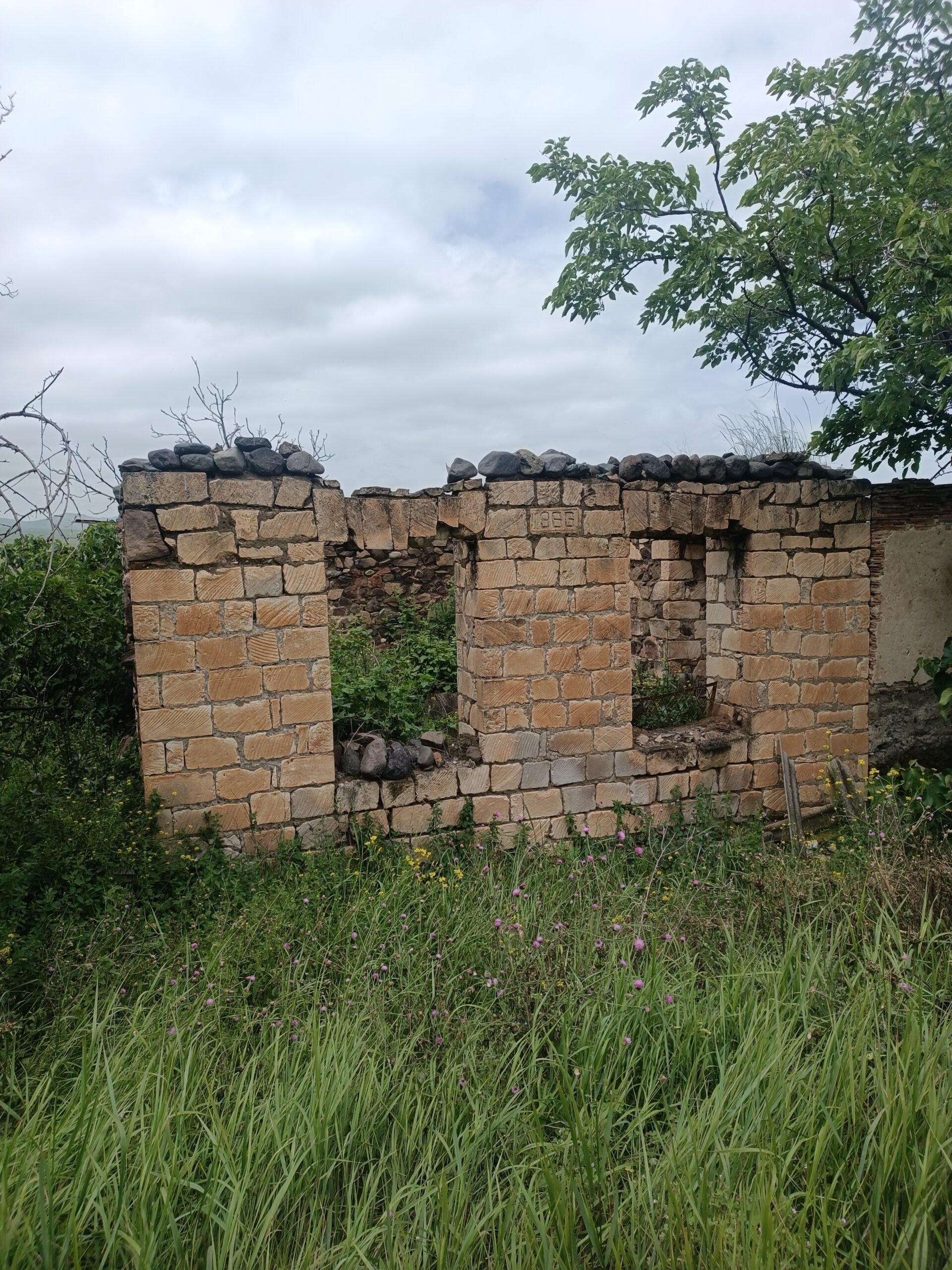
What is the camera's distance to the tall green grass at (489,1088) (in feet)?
7.52

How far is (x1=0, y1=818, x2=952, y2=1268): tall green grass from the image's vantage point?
229 centimetres

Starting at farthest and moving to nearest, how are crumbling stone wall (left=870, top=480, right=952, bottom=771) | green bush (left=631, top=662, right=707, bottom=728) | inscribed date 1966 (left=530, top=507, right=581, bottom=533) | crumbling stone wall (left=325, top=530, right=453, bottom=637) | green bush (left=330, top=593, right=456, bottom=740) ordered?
crumbling stone wall (left=325, top=530, right=453, bottom=637) < green bush (left=631, top=662, right=707, bottom=728) < crumbling stone wall (left=870, top=480, right=952, bottom=771) < green bush (left=330, top=593, right=456, bottom=740) < inscribed date 1966 (left=530, top=507, right=581, bottom=533)

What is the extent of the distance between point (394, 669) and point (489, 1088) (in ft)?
17.5

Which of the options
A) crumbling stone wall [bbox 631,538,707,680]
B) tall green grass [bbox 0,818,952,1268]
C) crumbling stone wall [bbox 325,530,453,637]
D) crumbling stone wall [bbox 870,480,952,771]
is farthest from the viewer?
crumbling stone wall [bbox 325,530,453,637]

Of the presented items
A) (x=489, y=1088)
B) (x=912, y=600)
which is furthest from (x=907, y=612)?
(x=489, y=1088)

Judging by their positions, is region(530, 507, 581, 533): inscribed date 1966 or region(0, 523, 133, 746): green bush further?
region(0, 523, 133, 746): green bush

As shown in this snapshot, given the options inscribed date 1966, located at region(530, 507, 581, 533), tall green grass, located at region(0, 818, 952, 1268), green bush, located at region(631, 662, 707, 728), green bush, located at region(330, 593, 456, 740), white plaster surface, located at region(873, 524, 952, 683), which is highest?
inscribed date 1966, located at region(530, 507, 581, 533)

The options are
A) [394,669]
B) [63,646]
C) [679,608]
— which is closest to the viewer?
[63,646]

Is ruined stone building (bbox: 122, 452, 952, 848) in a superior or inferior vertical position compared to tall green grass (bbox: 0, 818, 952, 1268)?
superior

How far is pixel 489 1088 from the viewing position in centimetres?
298

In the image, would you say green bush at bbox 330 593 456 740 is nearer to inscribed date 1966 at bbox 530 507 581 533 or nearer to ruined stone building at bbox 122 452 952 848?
ruined stone building at bbox 122 452 952 848

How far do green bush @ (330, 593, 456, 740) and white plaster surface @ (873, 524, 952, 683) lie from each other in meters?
3.84

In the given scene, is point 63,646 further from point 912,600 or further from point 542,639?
point 912,600

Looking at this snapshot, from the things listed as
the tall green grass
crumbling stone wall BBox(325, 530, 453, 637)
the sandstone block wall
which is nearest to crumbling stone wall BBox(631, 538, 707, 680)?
the sandstone block wall
